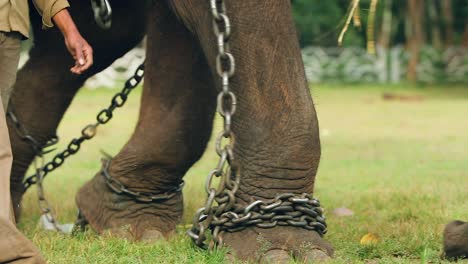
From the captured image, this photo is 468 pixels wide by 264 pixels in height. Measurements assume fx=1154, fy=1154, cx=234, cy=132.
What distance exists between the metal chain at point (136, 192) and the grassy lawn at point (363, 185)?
17 centimetres

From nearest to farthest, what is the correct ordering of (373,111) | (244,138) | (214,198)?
(214,198)
(244,138)
(373,111)


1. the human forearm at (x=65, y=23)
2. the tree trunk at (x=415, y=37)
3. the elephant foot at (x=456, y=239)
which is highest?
the human forearm at (x=65, y=23)

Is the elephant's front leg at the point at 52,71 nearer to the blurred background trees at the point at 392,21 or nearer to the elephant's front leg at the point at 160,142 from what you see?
the elephant's front leg at the point at 160,142

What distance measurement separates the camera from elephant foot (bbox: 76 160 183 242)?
15.4 feet

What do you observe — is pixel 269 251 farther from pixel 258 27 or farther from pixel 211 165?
pixel 211 165

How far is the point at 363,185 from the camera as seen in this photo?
22.6 feet

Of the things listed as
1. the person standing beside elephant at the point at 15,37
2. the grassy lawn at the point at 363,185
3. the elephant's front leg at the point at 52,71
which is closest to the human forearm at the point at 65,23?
the person standing beside elephant at the point at 15,37

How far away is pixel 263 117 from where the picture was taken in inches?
150

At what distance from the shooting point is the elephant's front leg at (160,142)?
4590 mm

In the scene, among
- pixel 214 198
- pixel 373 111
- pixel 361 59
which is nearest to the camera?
pixel 214 198

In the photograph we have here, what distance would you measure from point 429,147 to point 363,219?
14.9 feet

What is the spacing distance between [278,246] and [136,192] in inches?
48.8

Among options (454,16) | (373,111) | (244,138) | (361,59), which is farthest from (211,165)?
(454,16)

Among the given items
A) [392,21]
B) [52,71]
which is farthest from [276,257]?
[392,21]
